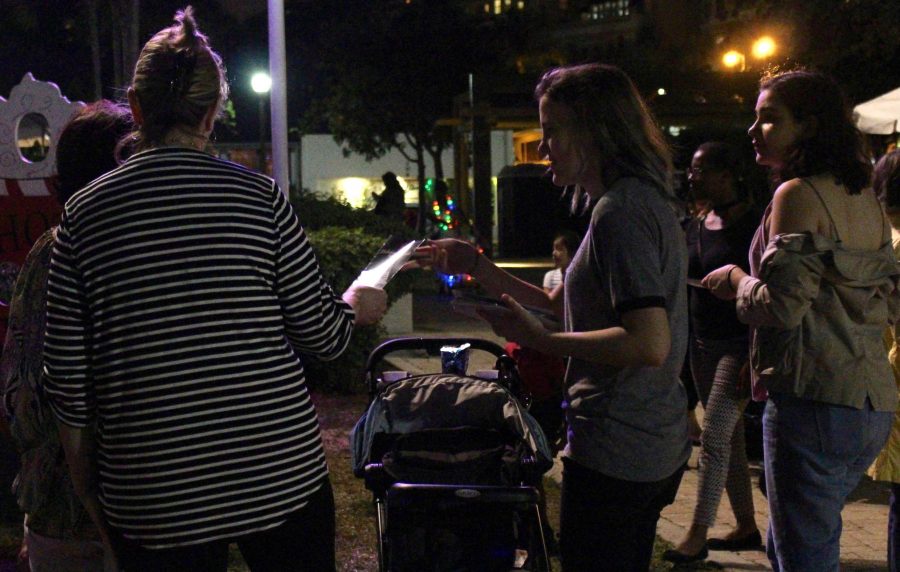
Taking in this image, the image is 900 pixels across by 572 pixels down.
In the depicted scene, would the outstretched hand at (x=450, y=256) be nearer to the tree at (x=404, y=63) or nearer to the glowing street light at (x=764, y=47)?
the glowing street light at (x=764, y=47)

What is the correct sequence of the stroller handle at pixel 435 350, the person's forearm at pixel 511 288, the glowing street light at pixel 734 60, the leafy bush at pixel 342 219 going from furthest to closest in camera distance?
the glowing street light at pixel 734 60
the leafy bush at pixel 342 219
the stroller handle at pixel 435 350
the person's forearm at pixel 511 288

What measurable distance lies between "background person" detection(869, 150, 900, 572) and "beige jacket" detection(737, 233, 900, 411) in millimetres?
651

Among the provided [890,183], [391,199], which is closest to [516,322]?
[890,183]

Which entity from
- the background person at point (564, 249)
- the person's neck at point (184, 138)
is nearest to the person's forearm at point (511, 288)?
the person's neck at point (184, 138)

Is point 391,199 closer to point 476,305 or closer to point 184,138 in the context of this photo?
point 476,305

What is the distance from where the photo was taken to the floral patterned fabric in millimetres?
2703

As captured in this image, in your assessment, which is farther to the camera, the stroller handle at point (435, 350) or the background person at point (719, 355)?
the background person at point (719, 355)

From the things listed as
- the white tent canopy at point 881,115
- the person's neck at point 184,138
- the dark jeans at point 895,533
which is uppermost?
the white tent canopy at point 881,115

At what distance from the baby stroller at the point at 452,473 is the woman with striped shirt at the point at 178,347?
0.91 meters

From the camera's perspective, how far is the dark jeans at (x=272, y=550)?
2.27 meters

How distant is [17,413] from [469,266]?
140 centimetres

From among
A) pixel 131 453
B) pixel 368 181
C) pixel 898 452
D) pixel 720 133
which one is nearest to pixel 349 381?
pixel 898 452

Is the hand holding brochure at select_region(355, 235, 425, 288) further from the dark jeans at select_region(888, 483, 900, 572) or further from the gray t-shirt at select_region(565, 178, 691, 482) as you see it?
the dark jeans at select_region(888, 483, 900, 572)

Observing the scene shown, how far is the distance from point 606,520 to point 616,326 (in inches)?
19.6
